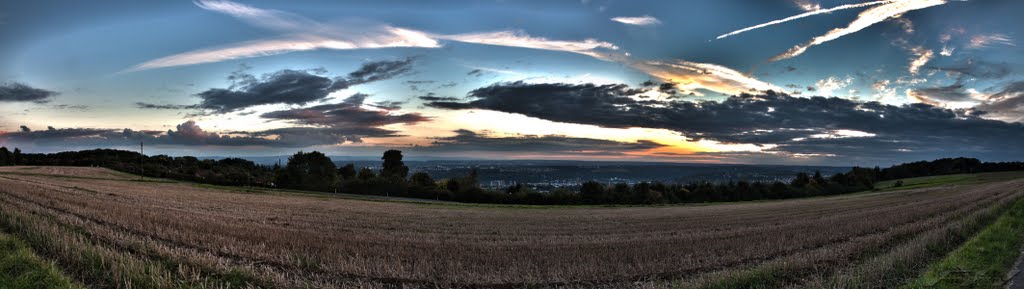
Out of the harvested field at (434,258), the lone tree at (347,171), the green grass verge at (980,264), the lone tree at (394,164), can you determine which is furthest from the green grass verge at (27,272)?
the lone tree at (347,171)

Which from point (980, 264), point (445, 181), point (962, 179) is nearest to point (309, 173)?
point (445, 181)

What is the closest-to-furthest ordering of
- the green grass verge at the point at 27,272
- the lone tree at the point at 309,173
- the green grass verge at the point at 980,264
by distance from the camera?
the green grass verge at the point at 27,272 < the green grass verge at the point at 980,264 < the lone tree at the point at 309,173

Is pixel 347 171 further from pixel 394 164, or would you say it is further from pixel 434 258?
pixel 434 258

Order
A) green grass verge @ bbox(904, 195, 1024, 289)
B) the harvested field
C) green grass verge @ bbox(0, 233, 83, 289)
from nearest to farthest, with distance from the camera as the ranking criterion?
green grass verge @ bbox(0, 233, 83, 289) → green grass verge @ bbox(904, 195, 1024, 289) → the harvested field

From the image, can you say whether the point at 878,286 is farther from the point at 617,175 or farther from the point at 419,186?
the point at 617,175

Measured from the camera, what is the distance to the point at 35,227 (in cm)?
1212

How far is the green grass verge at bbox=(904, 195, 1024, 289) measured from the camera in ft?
28.1

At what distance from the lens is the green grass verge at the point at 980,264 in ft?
28.1

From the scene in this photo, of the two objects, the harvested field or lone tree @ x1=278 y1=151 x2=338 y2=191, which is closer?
the harvested field

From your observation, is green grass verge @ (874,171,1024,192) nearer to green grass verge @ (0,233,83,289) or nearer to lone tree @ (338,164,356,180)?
green grass verge @ (0,233,83,289)

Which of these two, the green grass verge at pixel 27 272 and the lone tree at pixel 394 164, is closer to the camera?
the green grass verge at pixel 27 272

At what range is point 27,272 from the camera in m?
8.05

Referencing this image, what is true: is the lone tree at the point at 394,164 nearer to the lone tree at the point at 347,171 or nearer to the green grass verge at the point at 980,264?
the lone tree at the point at 347,171

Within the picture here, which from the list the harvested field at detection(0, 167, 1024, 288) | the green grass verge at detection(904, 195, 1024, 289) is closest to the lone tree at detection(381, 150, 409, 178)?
the harvested field at detection(0, 167, 1024, 288)
